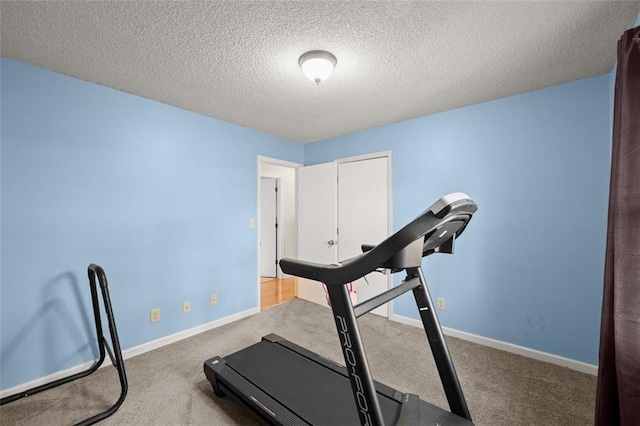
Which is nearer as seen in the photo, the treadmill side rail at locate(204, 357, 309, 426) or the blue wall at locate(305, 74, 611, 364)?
the treadmill side rail at locate(204, 357, 309, 426)

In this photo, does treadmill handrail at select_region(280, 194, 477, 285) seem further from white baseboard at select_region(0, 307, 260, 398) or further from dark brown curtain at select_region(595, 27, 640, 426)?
white baseboard at select_region(0, 307, 260, 398)

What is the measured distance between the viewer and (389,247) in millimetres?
938

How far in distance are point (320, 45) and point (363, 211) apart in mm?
2041

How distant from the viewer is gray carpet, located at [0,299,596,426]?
1.69m

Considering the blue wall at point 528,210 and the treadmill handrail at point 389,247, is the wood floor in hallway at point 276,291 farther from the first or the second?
the treadmill handrail at point 389,247

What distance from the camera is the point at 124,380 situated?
1.72 m

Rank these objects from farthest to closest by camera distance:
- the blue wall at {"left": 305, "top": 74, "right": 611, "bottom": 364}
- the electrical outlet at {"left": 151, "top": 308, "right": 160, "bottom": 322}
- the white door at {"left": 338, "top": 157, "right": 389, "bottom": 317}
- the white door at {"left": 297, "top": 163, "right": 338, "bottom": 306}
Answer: the white door at {"left": 297, "top": 163, "right": 338, "bottom": 306}
the white door at {"left": 338, "top": 157, "right": 389, "bottom": 317}
the electrical outlet at {"left": 151, "top": 308, "right": 160, "bottom": 322}
the blue wall at {"left": 305, "top": 74, "right": 611, "bottom": 364}


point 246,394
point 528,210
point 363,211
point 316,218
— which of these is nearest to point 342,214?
point 363,211

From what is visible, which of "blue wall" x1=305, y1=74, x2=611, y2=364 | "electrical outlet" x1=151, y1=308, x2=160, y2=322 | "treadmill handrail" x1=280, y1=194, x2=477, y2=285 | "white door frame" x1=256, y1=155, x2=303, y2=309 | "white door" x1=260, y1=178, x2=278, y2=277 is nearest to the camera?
"treadmill handrail" x1=280, y1=194, x2=477, y2=285

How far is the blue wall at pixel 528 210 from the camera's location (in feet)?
7.07

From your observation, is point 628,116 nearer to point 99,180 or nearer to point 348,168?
point 348,168

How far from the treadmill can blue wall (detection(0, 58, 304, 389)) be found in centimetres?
109

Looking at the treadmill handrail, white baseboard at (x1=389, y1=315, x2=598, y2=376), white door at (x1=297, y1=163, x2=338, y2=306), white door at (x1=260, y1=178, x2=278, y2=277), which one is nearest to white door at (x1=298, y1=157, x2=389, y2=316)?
white door at (x1=297, y1=163, x2=338, y2=306)

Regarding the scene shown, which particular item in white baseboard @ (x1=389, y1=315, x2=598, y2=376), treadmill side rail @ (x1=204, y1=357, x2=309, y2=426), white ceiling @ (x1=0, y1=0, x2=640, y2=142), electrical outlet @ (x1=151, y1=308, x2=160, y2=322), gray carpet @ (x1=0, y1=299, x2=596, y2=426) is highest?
white ceiling @ (x1=0, y1=0, x2=640, y2=142)
